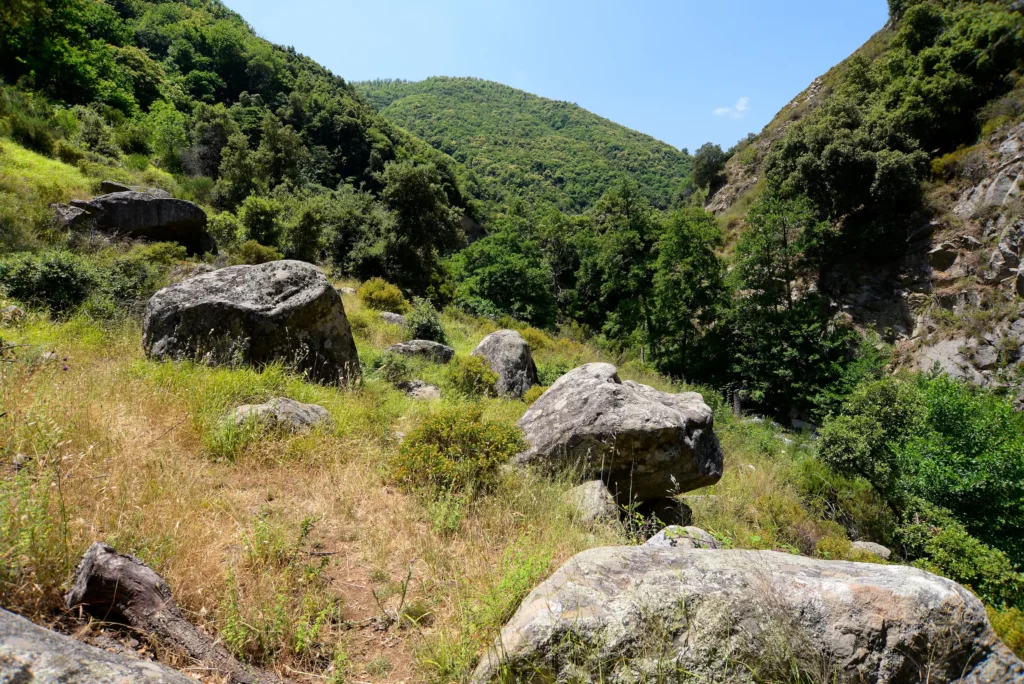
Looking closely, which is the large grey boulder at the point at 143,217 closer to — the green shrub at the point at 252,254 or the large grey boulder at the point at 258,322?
the green shrub at the point at 252,254

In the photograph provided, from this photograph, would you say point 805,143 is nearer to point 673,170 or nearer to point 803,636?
point 803,636

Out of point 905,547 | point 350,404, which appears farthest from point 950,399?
point 350,404

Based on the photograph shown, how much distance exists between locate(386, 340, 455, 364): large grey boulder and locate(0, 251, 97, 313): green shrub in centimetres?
530

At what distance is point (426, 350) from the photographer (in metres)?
10.7

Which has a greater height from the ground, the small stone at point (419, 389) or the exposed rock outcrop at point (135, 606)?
the exposed rock outcrop at point (135, 606)

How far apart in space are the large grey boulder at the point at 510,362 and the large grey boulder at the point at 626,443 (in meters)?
3.98

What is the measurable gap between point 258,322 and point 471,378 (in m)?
3.88

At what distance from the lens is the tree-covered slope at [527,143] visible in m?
72.1

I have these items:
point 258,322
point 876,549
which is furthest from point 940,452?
point 258,322

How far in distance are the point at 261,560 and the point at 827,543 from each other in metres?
6.68

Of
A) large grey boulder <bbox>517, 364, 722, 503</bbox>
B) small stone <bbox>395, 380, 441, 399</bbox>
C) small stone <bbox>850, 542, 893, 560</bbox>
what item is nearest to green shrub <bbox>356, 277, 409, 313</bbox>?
small stone <bbox>395, 380, 441, 399</bbox>

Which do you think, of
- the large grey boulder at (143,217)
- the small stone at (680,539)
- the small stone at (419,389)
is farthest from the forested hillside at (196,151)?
the small stone at (680,539)

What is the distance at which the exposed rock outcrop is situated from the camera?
194 centimetres

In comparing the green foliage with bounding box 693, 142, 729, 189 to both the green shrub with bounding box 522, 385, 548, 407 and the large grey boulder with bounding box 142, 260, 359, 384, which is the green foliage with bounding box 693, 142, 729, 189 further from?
the large grey boulder with bounding box 142, 260, 359, 384
